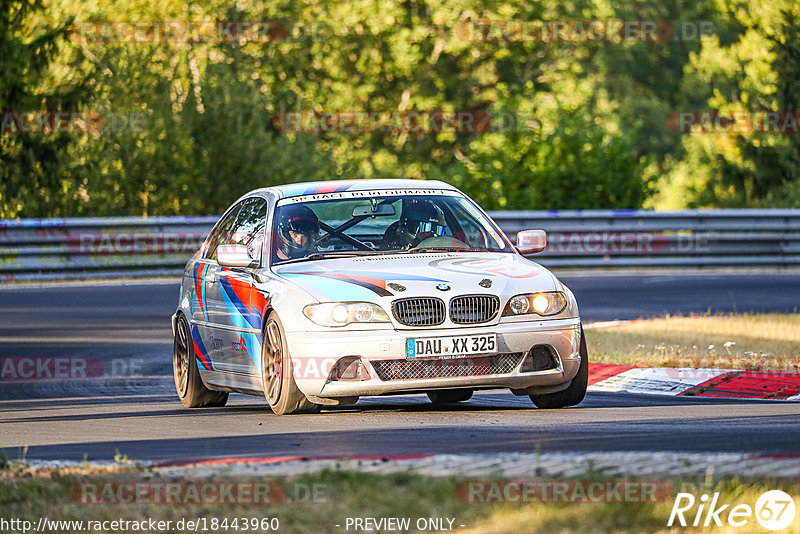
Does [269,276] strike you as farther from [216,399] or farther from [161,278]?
[161,278]

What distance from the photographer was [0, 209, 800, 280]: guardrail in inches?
962

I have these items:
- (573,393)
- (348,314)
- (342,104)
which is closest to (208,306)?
(348,314)

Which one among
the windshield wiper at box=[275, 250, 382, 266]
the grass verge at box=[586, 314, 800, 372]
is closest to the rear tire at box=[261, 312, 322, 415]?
the windshield wiper at box=[275, 250, 382, 266]

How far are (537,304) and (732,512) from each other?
4.23 meters

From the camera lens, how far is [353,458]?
732cm

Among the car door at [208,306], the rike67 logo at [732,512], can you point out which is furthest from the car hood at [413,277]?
the rike67 logo at [732,512]

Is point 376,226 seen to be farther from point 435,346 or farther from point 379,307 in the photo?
point 435,346

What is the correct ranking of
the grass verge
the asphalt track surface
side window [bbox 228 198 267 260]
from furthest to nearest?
1. the grass verge
2. side window [bbox 228 198 267 260]
3. the asphalt track surface

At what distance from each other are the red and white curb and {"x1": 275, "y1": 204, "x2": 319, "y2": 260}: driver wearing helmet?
2716mm

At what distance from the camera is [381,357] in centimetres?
945

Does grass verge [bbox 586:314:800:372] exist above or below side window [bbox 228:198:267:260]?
below

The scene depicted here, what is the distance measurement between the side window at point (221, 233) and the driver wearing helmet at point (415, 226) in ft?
5.34

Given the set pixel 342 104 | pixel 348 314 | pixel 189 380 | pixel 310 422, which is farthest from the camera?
pixel 342 104

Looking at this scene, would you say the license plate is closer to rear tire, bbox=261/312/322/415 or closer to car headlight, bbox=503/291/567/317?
car headlight, bbox=503/291/567/317
